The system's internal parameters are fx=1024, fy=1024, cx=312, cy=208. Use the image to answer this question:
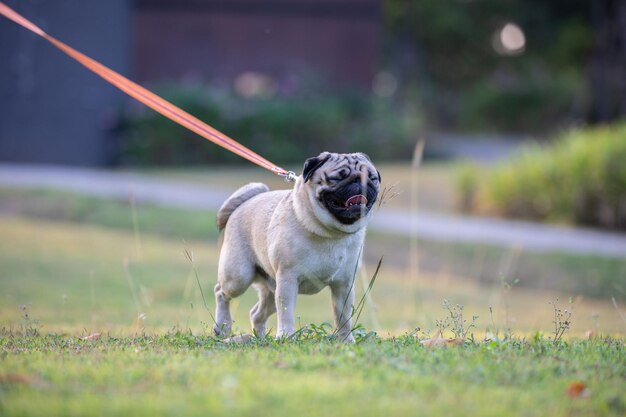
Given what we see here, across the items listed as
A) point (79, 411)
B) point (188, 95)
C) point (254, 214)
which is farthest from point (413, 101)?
point (79, 411)

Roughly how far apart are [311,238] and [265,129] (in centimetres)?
2131

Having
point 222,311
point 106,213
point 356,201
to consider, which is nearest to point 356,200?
point 356,201

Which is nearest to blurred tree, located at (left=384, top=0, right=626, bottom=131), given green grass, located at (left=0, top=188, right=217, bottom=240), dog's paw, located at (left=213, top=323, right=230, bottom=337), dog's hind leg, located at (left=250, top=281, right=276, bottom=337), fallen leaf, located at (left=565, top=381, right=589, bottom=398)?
green grass, located at (left=0, top=188, right=217, bottom=240)

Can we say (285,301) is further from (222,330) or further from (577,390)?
(577,390)

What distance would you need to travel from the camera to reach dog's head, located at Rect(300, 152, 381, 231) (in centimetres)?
579

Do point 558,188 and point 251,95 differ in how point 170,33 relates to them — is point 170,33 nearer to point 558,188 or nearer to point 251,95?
point 251,95

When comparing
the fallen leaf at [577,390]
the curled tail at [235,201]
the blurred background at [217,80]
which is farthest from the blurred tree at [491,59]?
the fallen leaf at [577,390]

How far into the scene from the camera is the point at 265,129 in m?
27.2

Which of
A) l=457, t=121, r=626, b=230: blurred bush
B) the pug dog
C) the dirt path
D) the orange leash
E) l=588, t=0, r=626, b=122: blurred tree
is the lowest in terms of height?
the dirt path

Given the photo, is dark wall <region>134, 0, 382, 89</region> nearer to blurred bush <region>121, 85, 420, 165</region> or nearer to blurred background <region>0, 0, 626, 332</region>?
blurred background <region>0, 0, 626, 332</region>

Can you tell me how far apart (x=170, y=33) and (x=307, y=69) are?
4.11 metres

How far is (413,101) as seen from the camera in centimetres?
4288

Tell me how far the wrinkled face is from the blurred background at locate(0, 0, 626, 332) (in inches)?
21.1

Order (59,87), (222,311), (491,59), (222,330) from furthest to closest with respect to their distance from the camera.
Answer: (491,59)
(59,87)
(222,311)
(222,330)
